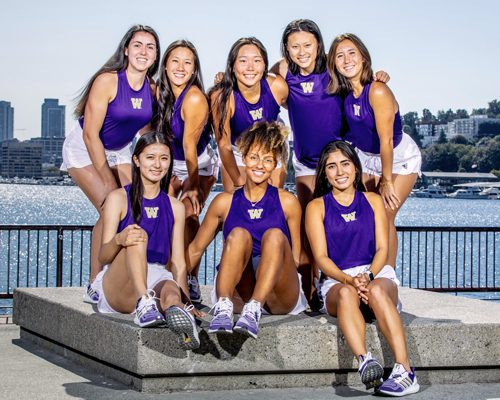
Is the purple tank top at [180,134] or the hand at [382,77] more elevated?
the hand at [382,77]

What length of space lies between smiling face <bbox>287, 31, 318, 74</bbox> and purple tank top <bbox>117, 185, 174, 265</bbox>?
Answer: 5.39 ft

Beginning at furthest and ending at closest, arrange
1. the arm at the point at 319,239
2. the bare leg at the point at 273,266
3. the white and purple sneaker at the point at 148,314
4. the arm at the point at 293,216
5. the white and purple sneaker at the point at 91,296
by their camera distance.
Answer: the white and purple sneaker at the point at 91,296, the arm at the point at 293,216, the arm at the point at 319,239, the bare leg at the point at 273,266, the white and purple sneaker at the point at 148,314

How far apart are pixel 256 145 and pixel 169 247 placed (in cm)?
95

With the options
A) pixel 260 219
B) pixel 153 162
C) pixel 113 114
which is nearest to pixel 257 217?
pixel 260 219

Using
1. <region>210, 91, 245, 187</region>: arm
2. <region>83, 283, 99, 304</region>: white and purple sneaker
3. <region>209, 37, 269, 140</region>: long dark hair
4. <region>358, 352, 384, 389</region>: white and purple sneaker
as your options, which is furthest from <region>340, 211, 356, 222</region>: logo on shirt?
<region>83, 283, 99, 304</region>: white and purple sneaker

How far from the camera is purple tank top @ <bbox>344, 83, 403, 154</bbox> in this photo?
7176 mm

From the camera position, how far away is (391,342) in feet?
19.7

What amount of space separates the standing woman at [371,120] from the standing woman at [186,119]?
1066 mm

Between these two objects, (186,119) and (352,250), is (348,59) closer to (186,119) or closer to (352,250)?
(186,119)

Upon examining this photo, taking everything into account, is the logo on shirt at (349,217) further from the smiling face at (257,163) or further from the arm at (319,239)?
the smiling face at (257,163)

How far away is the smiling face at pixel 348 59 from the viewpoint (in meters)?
7.14

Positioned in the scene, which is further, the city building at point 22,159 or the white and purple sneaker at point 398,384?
the city building at point 22,159

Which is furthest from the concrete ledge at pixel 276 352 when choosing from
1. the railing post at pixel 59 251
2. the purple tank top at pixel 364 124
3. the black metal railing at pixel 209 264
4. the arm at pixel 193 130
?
the black metal railing at pixel 209 264

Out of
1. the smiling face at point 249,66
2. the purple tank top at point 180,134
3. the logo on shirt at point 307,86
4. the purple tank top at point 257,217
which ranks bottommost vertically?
the purple tank top at point 257,217
